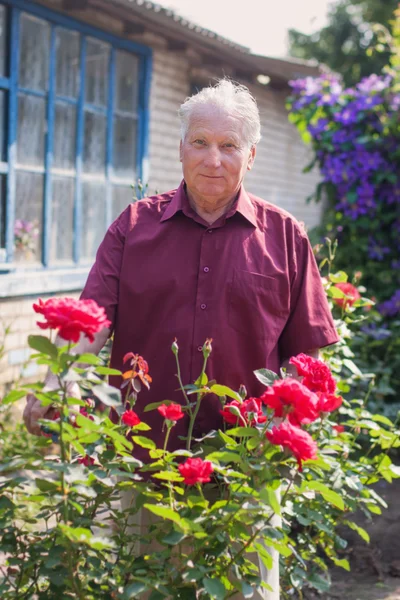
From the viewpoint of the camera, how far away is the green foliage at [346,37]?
24.5m

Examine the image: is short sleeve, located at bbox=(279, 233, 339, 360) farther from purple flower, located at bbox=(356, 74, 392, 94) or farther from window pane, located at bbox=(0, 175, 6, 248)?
purple flower, located at bbox=(356, 74, 392, 94)

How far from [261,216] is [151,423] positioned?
73 centimetres

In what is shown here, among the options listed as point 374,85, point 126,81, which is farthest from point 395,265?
point 126,81

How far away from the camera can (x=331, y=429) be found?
3.04 m

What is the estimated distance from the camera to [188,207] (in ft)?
7.87

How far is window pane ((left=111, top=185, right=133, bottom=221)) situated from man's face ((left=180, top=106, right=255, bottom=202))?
458 cm

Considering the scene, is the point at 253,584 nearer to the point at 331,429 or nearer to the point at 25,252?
the point at 331,429

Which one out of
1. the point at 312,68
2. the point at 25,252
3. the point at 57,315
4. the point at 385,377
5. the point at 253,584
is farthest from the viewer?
the point at 312,68

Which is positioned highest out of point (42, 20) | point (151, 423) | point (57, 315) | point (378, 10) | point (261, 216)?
point (378, 10)

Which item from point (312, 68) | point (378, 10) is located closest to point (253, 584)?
point (312, 68)

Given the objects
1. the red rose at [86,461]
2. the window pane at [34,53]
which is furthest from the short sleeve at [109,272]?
the window pane at [34,53]

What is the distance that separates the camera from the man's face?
7.43ft

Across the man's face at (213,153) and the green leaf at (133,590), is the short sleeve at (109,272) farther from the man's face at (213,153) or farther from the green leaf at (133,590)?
the green leaf at (133,590)

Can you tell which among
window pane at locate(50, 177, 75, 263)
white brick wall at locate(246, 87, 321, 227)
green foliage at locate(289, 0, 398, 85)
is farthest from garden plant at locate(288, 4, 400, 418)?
green foliage at locate(289, 0, 398, 85)
